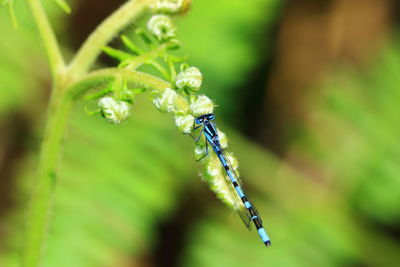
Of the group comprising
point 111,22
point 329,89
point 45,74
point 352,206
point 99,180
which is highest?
point 45,74

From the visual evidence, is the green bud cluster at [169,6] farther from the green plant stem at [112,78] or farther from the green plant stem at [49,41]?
the green plant stem at [49,41]

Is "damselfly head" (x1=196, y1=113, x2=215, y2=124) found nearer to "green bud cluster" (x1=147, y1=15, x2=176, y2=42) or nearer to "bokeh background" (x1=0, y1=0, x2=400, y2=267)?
"green bud cluster" (x1=147, y1=15, x2=176, y2=42)

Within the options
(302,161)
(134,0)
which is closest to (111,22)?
(134,0)

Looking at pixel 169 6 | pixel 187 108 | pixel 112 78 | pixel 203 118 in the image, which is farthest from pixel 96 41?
pixel 203 118

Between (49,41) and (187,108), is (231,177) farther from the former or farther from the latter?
(49,41)

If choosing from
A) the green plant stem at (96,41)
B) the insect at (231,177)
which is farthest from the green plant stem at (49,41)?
the insect at (231,177)

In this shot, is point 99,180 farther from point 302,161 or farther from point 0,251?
point 302,161
